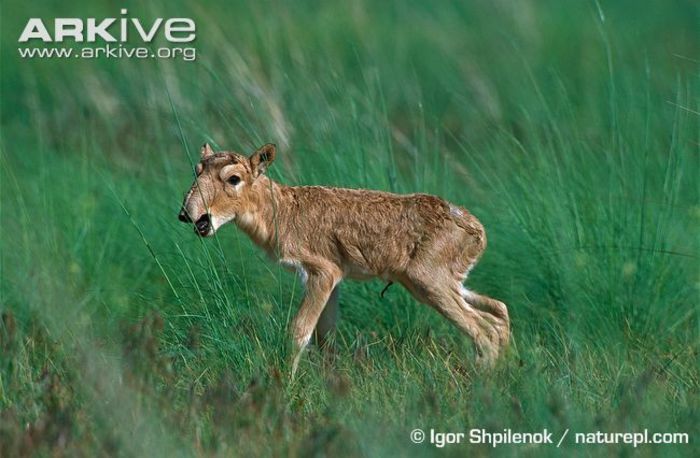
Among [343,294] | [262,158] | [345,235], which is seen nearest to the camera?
[262,158]

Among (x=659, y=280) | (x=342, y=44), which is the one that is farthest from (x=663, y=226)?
(x=342, y=44)

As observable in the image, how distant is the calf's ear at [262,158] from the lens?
29.0ft

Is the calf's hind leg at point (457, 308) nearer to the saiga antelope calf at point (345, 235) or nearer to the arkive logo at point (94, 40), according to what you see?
the saiga antelope calf at point (345, 235)

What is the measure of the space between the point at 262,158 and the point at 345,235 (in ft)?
2.23

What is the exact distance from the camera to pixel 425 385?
8.15 m

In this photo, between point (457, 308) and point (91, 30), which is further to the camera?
point (91, 30)

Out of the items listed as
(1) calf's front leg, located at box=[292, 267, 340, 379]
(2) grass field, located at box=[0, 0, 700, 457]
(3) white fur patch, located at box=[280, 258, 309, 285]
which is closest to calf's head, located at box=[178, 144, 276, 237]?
(2) grass field, located at box=[0, 0, 700, 457]

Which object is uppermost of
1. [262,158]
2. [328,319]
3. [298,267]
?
[262,158]

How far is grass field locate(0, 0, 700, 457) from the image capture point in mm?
7285

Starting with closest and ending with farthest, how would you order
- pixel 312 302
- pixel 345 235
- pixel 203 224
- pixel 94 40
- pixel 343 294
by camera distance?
pixel 203 224, pixel 312 302, pixel 345 235, pixel 343 294, pixel 94 40

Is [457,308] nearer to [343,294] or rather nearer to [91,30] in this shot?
[343,294]

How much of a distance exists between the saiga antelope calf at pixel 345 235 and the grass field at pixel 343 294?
238 mm

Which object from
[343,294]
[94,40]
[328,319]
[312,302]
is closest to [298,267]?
[312,302]

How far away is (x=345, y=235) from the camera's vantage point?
9.06 m
